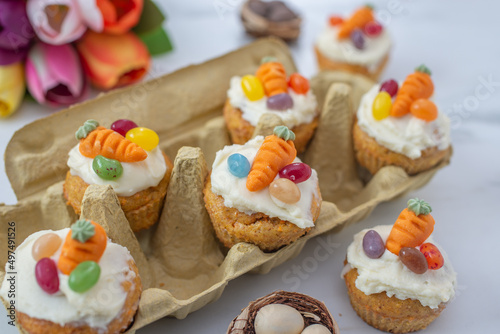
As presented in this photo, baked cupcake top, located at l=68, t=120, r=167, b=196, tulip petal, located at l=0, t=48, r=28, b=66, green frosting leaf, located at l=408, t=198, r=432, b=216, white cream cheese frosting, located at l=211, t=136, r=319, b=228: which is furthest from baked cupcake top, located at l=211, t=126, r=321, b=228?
tulip petal, located at l=0, t=48, r=28, b=66

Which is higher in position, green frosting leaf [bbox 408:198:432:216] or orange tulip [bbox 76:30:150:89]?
green frosting leaf [bbox 408:198:432:216]

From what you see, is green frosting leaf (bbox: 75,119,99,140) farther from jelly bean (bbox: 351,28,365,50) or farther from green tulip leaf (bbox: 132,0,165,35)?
jelly bean (bbox: 351,28,365,50)

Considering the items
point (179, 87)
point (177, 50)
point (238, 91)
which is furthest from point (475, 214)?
point (177, 50)

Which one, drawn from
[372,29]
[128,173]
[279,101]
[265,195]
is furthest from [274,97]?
[372,29]

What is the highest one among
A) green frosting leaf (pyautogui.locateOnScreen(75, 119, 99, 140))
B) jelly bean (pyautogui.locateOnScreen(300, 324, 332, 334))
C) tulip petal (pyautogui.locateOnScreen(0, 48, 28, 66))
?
green frosting leaf (pyautogui.locateOnScreen(75, 119, 99, 140))

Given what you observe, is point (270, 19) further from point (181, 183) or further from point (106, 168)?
point (106, 168)

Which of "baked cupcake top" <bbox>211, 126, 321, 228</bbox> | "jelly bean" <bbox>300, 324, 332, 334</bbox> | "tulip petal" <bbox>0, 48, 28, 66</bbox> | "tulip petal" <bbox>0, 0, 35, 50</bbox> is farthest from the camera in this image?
"tulip petal" <bbox>0, 48, 28, 66</bbox>

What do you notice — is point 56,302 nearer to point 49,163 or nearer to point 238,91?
point 49,163
